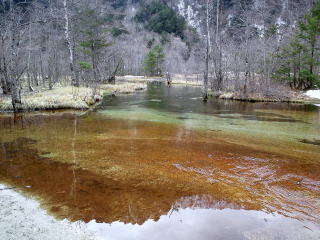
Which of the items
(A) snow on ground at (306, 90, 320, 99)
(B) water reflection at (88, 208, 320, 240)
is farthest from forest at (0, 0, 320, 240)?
(A) snow on ground at (306, 90, 320, 99)

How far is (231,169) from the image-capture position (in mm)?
6887

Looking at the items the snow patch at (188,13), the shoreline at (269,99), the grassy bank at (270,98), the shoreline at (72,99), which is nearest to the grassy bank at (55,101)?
the shoreline at (72,99)

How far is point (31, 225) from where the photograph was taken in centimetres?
438

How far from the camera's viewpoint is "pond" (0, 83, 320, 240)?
4516mm

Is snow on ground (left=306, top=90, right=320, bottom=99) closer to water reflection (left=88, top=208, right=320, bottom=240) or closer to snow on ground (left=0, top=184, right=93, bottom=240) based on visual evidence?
water reflection (left=88, top=208, right=320, bottom=240)

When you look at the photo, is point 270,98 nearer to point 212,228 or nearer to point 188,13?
point 212,228

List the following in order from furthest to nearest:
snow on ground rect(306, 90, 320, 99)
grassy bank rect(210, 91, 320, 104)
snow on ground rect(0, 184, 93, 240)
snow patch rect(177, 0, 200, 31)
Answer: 1. snow patch rect(177, 0, 200, 31)
2. snow on ground rect(306, 90, 320, 99)
3. grassy bank rect(210, 91, 320, 104)
4. snow on ground rect(0, 184, 93, 240)

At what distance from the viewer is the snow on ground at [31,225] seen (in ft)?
13.4

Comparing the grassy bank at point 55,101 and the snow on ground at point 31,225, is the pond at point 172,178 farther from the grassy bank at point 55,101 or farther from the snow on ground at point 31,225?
the grassy bank at point 55,101

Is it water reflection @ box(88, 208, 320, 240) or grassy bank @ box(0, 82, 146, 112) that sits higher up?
grassy bank @ box(0, 82, 146, 112)

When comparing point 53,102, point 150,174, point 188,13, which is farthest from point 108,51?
point 188,13

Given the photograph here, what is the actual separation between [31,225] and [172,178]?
118 inches

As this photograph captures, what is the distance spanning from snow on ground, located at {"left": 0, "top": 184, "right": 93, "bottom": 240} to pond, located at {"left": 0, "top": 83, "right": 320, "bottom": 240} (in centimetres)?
18

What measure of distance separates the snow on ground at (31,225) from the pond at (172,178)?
6.9 inches
